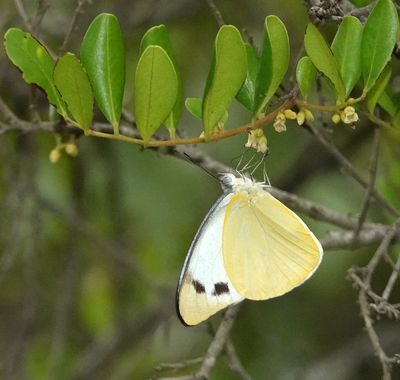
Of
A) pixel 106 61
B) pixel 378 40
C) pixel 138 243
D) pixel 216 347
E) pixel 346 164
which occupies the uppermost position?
pixel 378 40

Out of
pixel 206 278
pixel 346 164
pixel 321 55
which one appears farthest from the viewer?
pixel 346 164

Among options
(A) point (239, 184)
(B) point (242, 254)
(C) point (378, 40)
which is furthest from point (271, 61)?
(B) point (242, 254)

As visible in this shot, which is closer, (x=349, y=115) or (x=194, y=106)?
(x=349, y=115)

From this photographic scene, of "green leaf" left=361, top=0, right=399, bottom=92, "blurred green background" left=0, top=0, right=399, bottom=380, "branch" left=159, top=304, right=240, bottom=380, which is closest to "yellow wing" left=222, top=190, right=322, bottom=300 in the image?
"branch" left=159, top=304, right=240, bottom=380

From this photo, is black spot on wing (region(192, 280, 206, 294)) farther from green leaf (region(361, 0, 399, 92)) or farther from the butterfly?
green leaf (region(361, 0, 399, 92))

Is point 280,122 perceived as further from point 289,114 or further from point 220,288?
point 220,288

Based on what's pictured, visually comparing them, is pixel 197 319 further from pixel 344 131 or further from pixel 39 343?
pixel 39 343

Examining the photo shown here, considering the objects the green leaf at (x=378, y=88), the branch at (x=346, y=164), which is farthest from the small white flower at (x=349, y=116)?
the branch at (x=346, y=164)

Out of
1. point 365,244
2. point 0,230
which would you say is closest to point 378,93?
point 365,244
